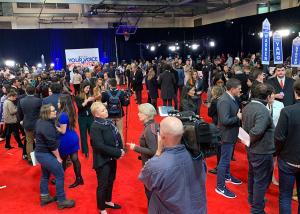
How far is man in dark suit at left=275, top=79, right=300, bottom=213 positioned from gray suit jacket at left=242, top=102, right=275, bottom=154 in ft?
0.81

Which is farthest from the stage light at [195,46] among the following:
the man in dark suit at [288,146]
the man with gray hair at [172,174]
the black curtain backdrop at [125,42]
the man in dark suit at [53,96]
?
the man with gray hair at [172,174]

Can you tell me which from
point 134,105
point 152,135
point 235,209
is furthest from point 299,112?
point 134,105

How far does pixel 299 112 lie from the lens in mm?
2725

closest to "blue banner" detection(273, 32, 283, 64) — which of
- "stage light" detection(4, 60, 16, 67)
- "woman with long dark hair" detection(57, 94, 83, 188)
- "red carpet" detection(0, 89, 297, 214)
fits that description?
"red carpet" detection(0, 89, 297, 214)

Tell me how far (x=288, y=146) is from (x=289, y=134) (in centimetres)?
12

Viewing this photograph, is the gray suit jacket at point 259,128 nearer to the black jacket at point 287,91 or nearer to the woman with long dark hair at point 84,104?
the black jacket at point 287,91

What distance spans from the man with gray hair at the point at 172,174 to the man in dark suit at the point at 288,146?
1146 millimetres

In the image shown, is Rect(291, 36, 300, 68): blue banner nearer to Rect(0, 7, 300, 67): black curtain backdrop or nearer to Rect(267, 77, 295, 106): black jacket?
Rect(267, 77, 295, 106): black jacket

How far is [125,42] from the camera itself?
22.2m

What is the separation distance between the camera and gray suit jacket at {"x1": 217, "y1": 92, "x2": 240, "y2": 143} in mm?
3713

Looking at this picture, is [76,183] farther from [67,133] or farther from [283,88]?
[283,88]

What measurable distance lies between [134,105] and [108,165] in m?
7.46

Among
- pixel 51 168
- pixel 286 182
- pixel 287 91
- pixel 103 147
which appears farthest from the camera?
pixel 287 91

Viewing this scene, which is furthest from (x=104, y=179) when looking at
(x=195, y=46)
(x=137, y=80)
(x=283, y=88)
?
(x=195, y=46)
